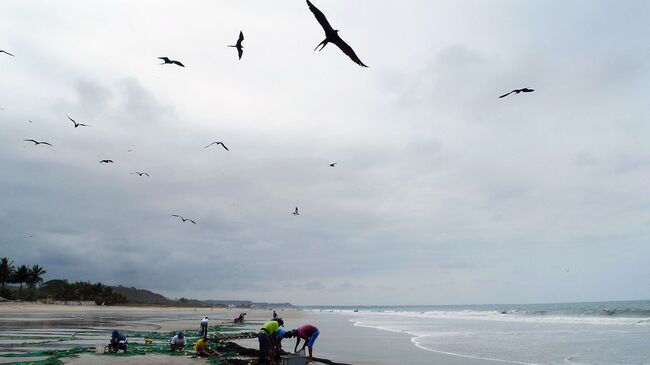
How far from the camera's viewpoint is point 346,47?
6.86 metres

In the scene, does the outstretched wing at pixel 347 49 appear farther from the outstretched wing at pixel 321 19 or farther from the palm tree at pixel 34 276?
the palm tree at pixel 34 276

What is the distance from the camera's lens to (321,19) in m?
6.47

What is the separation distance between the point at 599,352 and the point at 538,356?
3.72 meters

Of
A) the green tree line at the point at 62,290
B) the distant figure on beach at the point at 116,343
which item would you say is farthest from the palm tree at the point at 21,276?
the distant figure on beach at the point at 116,343

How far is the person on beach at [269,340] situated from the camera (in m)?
15.3

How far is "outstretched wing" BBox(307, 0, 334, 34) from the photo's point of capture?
6104mm

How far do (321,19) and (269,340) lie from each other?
11.5m

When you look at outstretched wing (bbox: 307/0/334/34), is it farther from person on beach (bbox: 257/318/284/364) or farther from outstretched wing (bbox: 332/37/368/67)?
person on beach (bbox: 257/318/284/364)

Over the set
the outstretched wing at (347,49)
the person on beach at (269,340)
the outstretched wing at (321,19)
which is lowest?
the person on beach at (269,340)

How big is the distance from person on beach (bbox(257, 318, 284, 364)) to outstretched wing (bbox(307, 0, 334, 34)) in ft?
35.3

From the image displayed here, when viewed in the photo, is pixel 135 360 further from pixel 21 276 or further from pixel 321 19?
pixel 21 276

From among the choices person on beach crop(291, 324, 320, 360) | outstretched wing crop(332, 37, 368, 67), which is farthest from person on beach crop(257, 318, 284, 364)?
outstretched wing crop(332, 37, 368, 67)

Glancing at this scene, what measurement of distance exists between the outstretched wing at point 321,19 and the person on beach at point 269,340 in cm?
1075

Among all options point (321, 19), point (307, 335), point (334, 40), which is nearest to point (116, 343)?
point (307, 335)
